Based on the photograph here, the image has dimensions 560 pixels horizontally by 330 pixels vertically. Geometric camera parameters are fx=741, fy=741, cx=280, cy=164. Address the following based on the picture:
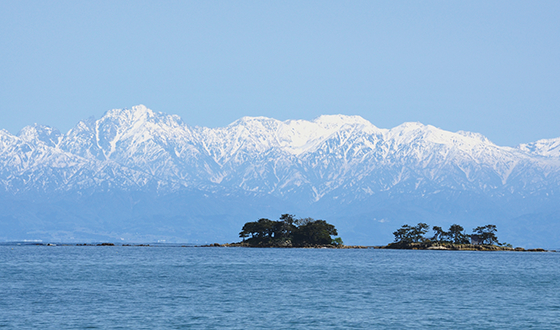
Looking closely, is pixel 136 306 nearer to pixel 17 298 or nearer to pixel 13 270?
pixel 17 298

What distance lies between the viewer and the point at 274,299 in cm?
8562

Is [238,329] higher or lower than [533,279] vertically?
lower

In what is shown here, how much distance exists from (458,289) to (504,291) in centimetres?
594

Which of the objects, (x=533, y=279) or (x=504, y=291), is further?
(x=533, y=279)

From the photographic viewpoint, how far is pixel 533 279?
121 m

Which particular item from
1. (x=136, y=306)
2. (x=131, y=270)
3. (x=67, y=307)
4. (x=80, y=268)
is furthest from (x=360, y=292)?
(x=80, y=268)

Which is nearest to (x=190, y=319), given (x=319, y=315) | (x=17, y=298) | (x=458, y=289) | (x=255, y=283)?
(x=319, y=315)

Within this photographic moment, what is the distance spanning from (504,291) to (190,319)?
4815cm

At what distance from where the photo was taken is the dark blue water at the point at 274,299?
6794cm

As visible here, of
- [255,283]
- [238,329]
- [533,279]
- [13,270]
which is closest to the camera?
[238,329]

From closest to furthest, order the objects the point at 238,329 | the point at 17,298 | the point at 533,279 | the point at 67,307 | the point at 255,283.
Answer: the point at 238,329
the point at 67,307
the point at 17,298
the point at 255,283
the point at 533,279

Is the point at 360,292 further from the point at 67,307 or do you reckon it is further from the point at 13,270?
the point at 13,270

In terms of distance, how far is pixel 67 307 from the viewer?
7588 cm

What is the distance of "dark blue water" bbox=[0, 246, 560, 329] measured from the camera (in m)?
67.9
